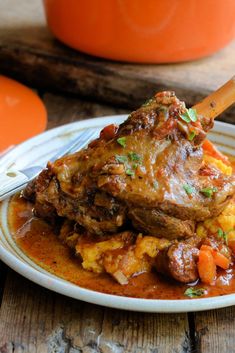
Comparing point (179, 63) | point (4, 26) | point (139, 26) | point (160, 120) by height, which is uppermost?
point (160, 120)

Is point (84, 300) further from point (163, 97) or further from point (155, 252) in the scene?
point (163, 97)

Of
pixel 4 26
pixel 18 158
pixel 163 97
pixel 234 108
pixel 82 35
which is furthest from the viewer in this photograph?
pixel 4 26

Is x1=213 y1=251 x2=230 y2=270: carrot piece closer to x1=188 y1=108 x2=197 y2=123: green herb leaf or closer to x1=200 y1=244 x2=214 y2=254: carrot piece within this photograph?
x1=200 y1=244 x2=214 y2=254: carrot piece

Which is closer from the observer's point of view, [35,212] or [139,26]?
[35,212]

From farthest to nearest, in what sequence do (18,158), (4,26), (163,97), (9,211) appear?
(4,26)
(18,158)
(9,211)
(163,97)

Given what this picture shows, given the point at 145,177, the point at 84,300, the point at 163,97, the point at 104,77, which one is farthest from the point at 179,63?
the point at 84,300

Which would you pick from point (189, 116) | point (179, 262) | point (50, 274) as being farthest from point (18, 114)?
point (179, 262)
